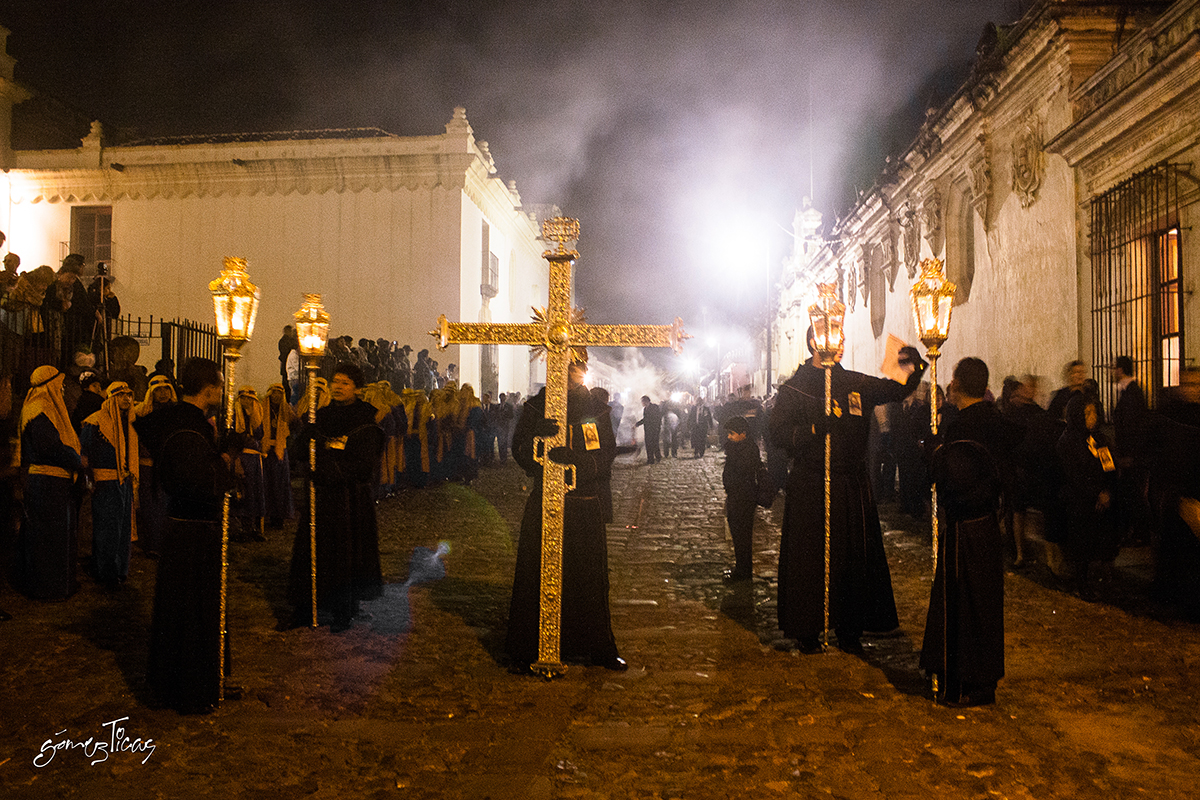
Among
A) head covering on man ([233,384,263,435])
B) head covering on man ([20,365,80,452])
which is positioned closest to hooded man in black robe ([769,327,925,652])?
head covering on man ([20,365,80,452])

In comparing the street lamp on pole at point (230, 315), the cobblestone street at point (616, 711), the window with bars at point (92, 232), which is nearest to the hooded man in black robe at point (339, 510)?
the cobblestone street at point (616, 711)

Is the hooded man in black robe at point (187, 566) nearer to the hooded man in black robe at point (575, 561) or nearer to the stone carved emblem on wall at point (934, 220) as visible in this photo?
the hooded man in black robe at point (575, 561)

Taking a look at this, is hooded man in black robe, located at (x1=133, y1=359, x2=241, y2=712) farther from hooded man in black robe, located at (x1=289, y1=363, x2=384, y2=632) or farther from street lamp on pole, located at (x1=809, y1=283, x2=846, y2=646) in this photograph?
street lamp on pole, located at (x1=809, y1=283, x2=846, y2=646)

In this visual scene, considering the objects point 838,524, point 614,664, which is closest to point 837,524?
point 838,524

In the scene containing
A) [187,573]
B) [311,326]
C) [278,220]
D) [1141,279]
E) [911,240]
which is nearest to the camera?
[187,573]

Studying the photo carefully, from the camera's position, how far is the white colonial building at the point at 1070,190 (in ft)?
31.3

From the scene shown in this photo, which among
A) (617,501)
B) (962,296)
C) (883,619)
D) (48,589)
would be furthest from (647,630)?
(962,296)

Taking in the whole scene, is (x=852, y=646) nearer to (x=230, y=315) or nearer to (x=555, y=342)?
(x=555, y=342)

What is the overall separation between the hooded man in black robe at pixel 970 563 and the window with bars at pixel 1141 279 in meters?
6.19

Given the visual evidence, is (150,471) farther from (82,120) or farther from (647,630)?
(82,120)

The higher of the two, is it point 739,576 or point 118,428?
point 118,428

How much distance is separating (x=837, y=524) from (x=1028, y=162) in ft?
33.9

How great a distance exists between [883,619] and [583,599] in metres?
1.99

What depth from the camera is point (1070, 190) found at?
11930 millimetres
